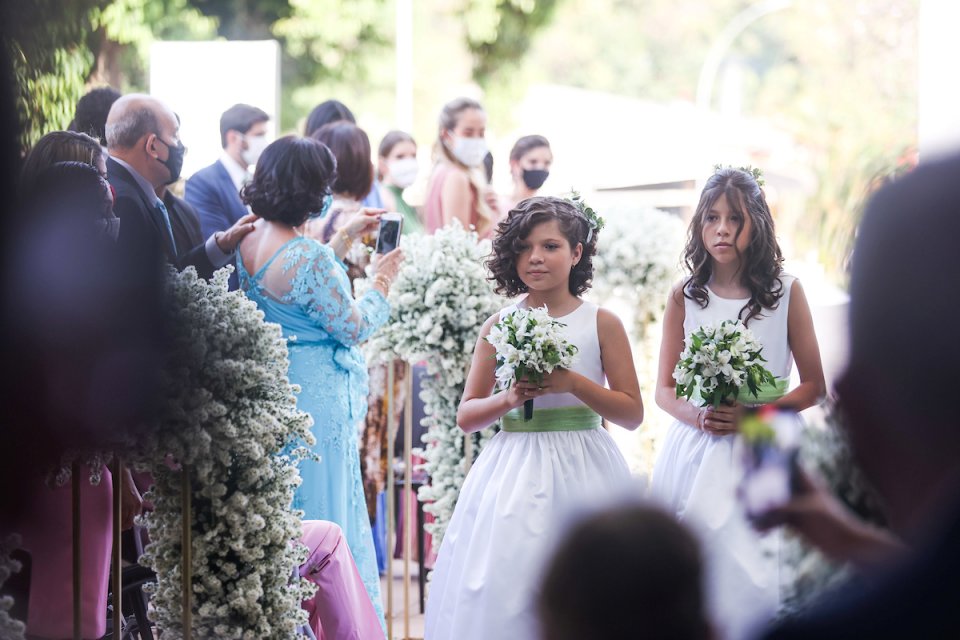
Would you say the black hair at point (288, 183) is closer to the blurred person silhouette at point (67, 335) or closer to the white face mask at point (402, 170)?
the blurred person silhouette at point (67, 335)

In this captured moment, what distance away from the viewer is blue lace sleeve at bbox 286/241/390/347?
13.5 feet

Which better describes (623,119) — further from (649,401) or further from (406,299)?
(406,299)

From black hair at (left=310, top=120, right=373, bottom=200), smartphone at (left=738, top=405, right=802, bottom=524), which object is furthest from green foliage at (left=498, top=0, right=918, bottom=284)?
smartphone at (left=738, top=405, right=802, bottom=524)

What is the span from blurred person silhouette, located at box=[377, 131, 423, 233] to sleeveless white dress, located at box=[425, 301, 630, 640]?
2935 millimetres

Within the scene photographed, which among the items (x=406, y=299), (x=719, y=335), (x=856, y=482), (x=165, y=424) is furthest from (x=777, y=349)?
(x=856, y=482)

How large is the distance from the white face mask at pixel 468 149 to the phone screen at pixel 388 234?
1572mm

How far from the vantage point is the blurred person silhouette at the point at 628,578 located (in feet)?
4.38

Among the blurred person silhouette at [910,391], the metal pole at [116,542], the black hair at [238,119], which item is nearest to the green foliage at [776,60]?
the black hair at [238,119]

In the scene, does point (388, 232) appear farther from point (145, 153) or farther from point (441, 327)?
point (145, 153)

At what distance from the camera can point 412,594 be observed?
590 centimetres

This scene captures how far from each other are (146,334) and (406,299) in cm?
195

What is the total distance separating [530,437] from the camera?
11.8 feet

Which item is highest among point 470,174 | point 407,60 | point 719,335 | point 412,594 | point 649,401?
point 407,60

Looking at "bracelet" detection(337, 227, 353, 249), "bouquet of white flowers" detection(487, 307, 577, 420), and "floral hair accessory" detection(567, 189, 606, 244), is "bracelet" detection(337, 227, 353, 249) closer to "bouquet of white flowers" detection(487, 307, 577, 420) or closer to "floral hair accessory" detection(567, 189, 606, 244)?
"floral hair accessory" detection(567, 189, 606, 244)
